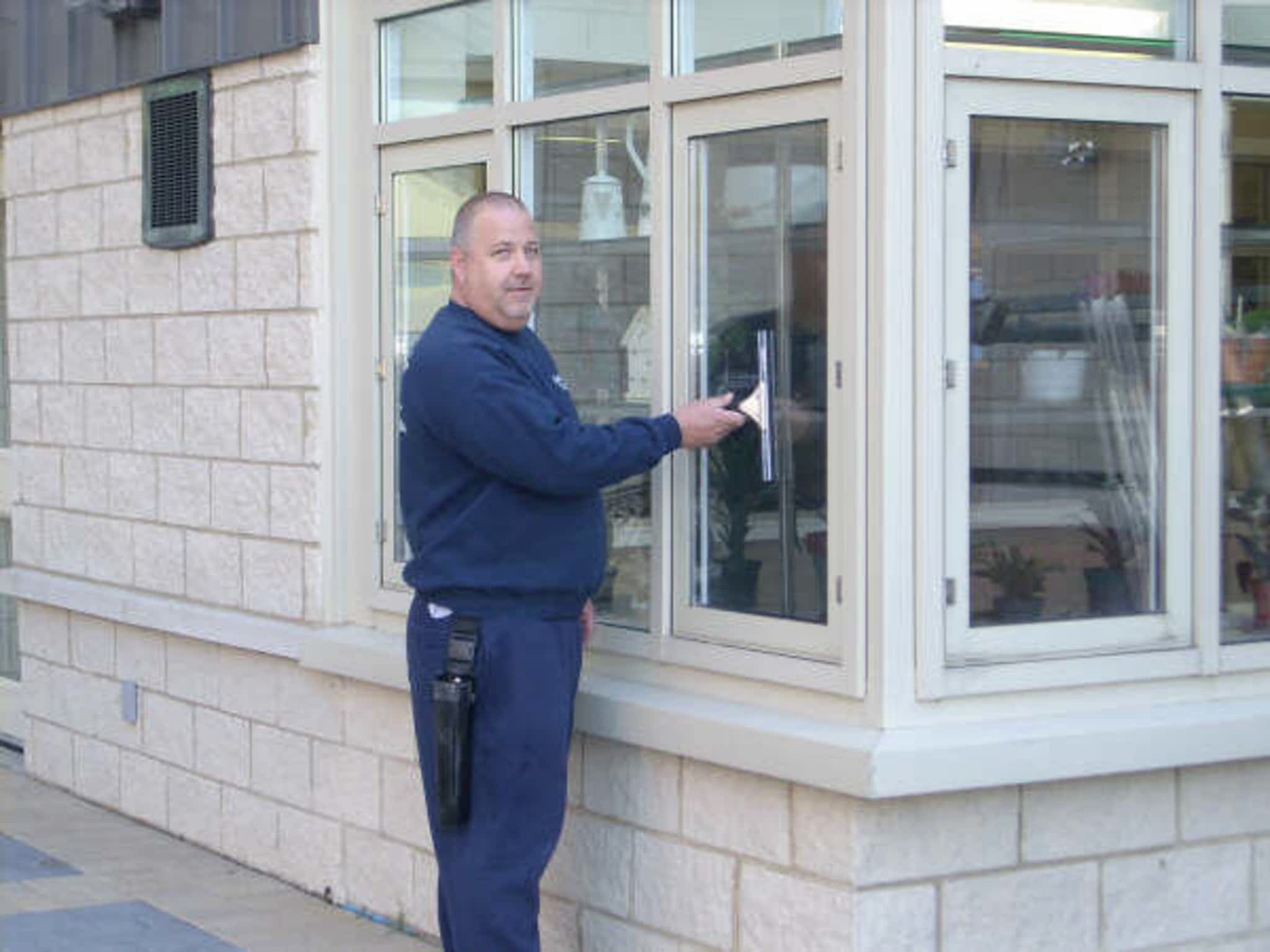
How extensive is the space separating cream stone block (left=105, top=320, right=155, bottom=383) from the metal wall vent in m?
0.34

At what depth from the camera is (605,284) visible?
5.87 m

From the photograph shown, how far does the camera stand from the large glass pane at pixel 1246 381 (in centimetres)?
519

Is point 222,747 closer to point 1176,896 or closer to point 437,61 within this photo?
point 437,61

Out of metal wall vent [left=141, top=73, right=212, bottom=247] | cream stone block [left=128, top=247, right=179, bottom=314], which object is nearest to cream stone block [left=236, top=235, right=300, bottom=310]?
metal wall vent [left=141, top=73, right=212, bottom=247]

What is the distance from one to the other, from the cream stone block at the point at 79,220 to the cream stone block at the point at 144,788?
77.1 inches

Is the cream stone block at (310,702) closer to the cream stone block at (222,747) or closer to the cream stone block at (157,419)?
the cream stone block at (222,747)

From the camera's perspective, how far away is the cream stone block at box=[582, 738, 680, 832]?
5406 mm

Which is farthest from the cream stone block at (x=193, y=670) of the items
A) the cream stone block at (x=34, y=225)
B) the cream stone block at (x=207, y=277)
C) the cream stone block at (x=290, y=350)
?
the cream stone block at (x=34, y=225)

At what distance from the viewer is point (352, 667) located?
21.2ft

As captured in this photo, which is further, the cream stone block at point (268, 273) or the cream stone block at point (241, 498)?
the cream stone block at point (241, 498)

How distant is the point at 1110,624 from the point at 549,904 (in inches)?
70.5

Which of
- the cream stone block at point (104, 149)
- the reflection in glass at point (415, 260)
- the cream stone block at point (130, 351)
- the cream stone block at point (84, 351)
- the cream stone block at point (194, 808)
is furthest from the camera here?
the cream stone block at point (84, 351)

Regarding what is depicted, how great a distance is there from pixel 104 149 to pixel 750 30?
11.9 ft

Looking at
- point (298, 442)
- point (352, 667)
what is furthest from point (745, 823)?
point (298, 442)
